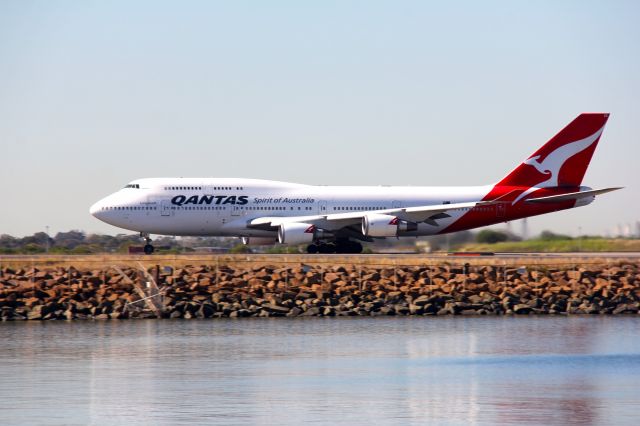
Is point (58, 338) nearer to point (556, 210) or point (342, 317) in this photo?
point (342, 317)

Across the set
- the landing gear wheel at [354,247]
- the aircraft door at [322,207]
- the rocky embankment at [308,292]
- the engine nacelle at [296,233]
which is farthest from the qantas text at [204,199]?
the rocky embankment at [308,292]

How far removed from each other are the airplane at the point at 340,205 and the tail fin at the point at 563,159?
0.16 feet

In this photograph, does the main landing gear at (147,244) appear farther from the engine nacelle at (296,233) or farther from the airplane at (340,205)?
the engine nacelle at (296,233)

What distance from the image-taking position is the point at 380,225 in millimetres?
56844

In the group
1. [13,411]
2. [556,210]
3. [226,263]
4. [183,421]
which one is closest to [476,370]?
[183,421]

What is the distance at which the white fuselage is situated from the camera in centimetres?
5741

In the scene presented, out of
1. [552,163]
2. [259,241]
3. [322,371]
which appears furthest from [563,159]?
[322,371]

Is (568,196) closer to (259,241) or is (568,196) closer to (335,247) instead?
(335,247)

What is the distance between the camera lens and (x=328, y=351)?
103ft

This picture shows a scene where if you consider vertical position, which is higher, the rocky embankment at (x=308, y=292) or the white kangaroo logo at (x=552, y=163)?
the white kangaroo logo at (x=552, y=163)

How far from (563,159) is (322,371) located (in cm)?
3607

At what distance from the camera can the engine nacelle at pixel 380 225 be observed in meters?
56.7

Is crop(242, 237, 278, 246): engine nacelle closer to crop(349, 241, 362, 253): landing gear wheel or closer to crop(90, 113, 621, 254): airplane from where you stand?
crop(90, 113, 621, 254): airplane

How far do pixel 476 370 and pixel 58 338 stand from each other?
486 inches
